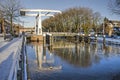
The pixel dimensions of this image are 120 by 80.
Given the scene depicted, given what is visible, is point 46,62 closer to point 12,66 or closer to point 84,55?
point 84,55

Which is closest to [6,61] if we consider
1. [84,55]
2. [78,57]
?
[78,57]

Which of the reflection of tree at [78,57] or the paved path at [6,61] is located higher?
the paved path at [6,61]

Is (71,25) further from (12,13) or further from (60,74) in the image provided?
(60,74)

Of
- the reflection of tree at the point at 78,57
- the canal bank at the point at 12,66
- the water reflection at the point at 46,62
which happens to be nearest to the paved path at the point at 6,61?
the canal bank at the point at 12,66

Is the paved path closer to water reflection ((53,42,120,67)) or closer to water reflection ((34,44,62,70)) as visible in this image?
water reflection ((34,44,62,70))

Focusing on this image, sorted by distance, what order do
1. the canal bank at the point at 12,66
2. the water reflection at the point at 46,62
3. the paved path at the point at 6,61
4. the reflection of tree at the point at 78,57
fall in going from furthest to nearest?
the reflection of tree at the point at 78,57, the water reflection at the point at 46,62, the paved path at the point at 6,61, the canal bank at the point at 12,66

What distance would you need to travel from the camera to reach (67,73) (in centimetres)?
1549

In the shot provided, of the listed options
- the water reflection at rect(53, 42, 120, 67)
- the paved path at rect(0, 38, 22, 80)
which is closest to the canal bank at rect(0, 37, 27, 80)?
the paved path at rect(0, 38, 22, 80)

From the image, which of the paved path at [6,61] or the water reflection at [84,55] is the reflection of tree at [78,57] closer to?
the water reflection at [84,55]

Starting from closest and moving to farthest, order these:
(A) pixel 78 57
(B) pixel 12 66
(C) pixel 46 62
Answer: (B) pixel 12 66, (C) pixel 46 62, (A) pixel 78 57

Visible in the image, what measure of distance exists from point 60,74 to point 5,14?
35.1 meters

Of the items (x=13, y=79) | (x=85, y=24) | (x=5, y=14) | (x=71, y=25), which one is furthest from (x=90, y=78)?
(x=71, y=25)

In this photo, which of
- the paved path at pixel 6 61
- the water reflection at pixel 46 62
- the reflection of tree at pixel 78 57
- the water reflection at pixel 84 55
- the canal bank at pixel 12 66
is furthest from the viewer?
the water reflection at pixel 84 55

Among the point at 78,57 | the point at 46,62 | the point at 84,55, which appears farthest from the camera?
the point at 84,55
